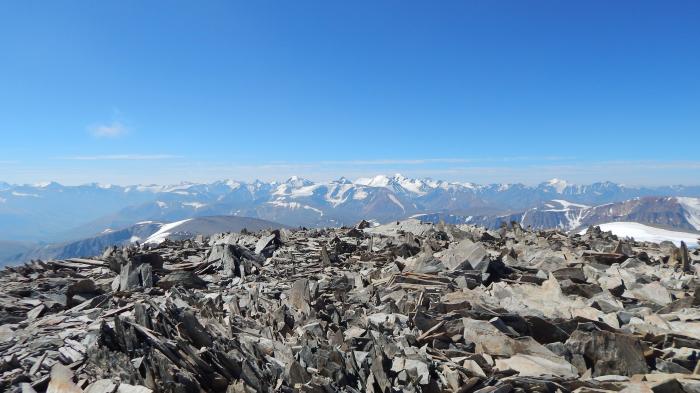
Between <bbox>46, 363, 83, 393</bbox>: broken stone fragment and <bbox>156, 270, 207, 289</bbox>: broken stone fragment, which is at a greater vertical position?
A: <bbox>46, 363, 83, 393</bbox>: broken stone fragment

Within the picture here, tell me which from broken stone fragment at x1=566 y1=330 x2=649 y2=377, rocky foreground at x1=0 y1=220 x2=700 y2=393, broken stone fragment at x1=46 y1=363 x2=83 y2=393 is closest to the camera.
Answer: broken stone fragment at x1=46 y1=363 x2=83 y2=393

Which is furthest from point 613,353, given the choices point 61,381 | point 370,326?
point 61,381

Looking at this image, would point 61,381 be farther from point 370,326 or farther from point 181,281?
point 181,281

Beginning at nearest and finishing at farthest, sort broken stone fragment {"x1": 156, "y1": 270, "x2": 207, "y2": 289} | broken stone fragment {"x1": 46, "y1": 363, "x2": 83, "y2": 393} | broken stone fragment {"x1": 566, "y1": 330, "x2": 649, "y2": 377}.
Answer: broken stone fragment {"x1": 46, "y1": 363, "x2": 83, "y2": 393} < broken stone fragment {"x1": 566, "y1": 330, "x2": 649, "y2": 377} < broken stone fragment {"x1": 156, "y1": 270, "x2": 207, "y2": 289}

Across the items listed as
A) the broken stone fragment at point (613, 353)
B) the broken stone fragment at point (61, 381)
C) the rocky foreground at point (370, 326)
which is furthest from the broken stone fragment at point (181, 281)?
the broken stone fragment at point (613, 353)

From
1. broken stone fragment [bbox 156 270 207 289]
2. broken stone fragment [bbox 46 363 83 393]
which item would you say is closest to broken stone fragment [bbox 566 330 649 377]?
broken stone fragment [bbox 46 363 83 393]

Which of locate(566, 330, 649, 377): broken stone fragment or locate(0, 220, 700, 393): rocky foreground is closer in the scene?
locate(0, 220, 700, 393): rocky foreground

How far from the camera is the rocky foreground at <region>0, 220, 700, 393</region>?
8.20m

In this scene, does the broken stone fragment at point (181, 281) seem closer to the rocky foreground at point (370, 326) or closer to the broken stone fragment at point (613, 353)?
the rocky foreground at point (370, 326)

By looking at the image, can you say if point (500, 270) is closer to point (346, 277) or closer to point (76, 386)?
point (346, 277)

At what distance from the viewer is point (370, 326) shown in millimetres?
11125

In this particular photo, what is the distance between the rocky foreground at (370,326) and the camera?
323 inches

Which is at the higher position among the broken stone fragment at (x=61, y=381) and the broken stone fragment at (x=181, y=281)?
the broken stone fragment at (x=61, y=381)

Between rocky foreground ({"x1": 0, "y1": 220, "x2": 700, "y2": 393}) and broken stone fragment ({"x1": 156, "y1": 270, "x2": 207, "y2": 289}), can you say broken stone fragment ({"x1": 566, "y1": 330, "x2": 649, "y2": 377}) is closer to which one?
rocky foreground ({"x1": 0, "y1": 220, "x2": 700, "y2": 393})
